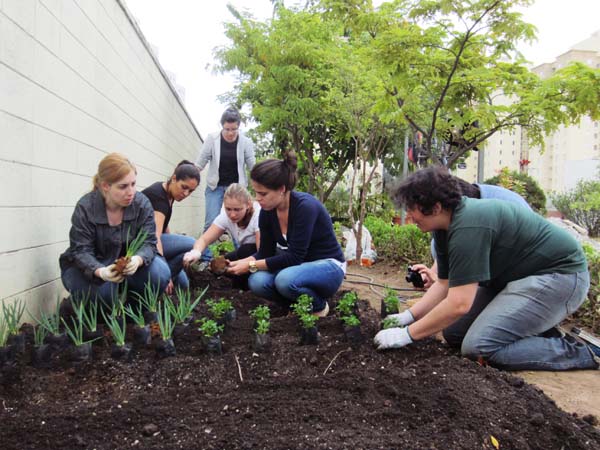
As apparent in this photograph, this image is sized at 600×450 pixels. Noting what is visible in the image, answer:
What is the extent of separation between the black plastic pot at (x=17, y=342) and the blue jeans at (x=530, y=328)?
2.25 m

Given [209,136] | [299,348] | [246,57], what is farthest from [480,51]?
[246,57]

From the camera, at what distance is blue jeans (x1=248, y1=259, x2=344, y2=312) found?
3193 millimetres

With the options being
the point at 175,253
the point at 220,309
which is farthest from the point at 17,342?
the point at 175,253

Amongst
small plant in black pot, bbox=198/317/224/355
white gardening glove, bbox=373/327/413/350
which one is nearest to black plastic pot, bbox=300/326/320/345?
white gardening glove, bbox=373/327/413/350

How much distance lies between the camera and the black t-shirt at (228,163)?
564 cm

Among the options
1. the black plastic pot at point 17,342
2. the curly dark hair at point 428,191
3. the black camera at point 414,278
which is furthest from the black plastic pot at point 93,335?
the black camera at point 414,278

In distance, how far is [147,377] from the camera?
2.14 meters

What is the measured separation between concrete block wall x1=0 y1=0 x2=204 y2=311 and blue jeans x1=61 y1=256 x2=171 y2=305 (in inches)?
7.5

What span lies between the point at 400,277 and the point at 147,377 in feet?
13.3

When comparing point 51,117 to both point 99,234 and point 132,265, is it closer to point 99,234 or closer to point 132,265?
point 99,234

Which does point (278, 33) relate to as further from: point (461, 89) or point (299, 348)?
point (299, 348)

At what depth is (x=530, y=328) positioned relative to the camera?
2664mm

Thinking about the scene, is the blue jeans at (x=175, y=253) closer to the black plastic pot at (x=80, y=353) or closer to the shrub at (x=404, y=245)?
the black plastic pot at (x=80, y=353)

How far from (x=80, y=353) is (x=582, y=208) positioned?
584 inches
